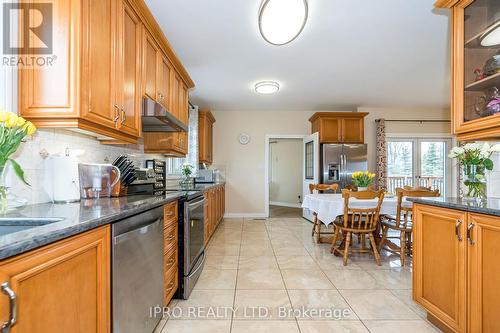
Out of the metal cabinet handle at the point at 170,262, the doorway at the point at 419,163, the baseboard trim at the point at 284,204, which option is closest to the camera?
the metal cabinet handle at the point at 170,262

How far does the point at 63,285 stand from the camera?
35.7 inches

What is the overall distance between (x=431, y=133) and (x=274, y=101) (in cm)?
378

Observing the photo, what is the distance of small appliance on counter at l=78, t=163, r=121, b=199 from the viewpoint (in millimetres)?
1847

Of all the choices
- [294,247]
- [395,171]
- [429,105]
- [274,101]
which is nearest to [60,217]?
[294,247]

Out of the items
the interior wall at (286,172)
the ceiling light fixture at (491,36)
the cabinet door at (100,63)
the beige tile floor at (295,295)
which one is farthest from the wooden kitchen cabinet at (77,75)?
the interior wall at (286,172)

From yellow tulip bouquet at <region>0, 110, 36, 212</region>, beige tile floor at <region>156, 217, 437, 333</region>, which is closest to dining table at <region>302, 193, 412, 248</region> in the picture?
beige tile floor at <region>156, 217, 437, 333</region>

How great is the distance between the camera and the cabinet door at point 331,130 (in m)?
5.54

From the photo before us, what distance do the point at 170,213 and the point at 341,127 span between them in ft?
14.8

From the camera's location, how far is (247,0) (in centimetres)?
232

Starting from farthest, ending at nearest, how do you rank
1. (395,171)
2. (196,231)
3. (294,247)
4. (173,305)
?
(395,171) < (294,247) < (196,231) < (173,305)

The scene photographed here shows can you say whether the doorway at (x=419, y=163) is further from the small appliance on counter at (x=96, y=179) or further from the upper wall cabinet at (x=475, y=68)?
the small appliance on counter at (x=96, y=179)

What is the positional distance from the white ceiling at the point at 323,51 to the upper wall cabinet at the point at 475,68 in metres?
0.72

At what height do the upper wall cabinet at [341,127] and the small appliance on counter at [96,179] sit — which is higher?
the upper wall cabinet at [341,127]

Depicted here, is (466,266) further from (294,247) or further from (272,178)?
(272,178)
